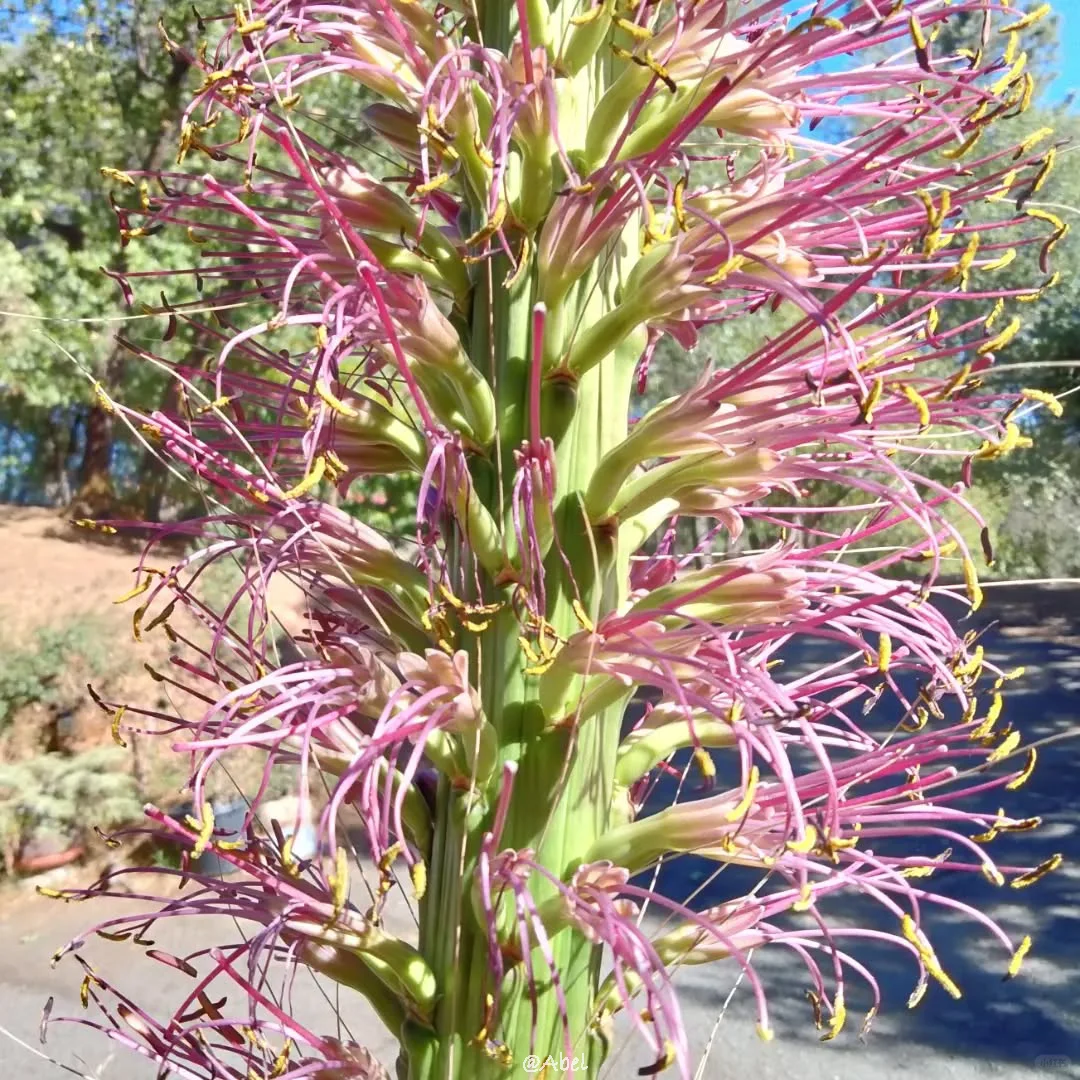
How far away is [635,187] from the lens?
1148 millimetres

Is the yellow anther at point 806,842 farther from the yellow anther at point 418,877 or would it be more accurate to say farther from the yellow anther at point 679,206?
the yellow anther at point 679,206

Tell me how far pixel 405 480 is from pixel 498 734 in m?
9.72

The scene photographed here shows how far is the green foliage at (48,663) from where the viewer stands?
8273mm

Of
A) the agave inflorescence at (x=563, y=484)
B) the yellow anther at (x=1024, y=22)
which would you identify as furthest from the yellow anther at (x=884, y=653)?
the yellow anther at (x=1024, y=22)

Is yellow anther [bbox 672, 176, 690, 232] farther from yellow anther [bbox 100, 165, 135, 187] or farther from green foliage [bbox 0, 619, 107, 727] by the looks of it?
green foliage [bbox 0, 619, 107, 727]

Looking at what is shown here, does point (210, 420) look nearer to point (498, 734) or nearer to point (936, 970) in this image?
point (498, 734)

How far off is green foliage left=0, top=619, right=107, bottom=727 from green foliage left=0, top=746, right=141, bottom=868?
110cm

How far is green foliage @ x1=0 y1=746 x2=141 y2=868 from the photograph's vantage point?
7055 millimetres

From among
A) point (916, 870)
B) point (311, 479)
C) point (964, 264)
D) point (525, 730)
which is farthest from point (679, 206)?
point (916, 870)

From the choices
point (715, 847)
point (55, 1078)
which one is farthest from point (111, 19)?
point (715, 847)

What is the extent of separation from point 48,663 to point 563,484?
8323mm

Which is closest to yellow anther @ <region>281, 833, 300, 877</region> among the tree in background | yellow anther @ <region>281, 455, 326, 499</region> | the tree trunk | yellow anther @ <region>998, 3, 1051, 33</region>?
yellow anther @ <region>281, 455, 326, 499</region>

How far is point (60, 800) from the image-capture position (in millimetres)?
7109

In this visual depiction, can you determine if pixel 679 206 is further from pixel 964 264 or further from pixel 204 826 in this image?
pixel 204 826
